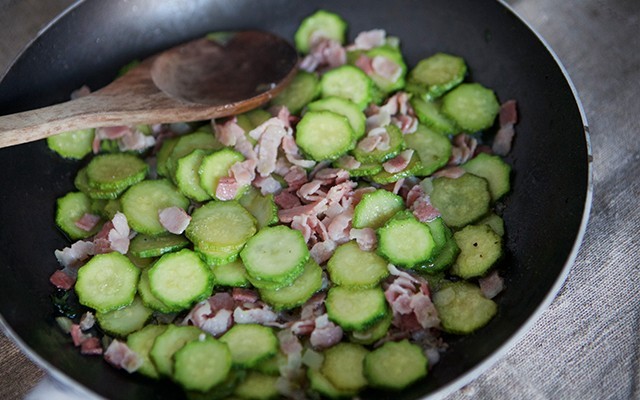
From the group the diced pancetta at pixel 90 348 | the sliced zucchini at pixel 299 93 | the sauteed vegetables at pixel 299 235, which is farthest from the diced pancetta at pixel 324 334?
the sliced zucchini at pixel 299 93

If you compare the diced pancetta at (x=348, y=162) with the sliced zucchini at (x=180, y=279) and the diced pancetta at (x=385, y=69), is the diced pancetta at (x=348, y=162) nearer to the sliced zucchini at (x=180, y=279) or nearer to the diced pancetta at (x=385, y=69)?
the diced pancetta at (x=385, y=69)

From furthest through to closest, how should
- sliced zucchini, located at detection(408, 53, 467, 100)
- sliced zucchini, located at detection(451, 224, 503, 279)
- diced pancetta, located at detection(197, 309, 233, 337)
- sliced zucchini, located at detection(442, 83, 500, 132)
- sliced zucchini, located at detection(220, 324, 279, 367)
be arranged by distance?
1. sliced zucchini, located at detection(408, 53, 467, 100)
2. sliced zucchini, located at detection(442, 83, 500, 132)
3. sliced zucchini, located at detection(451, 224, 503, 279)
4. diced pancetta, located at detection(197, 309, 233, 337)
5. sliced zucchini, located at detection(220, 324, 279, 367)

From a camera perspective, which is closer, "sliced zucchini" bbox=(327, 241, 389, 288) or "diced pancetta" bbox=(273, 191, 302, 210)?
"sliced zucchini" bbox=(327, 241, 389, 288)

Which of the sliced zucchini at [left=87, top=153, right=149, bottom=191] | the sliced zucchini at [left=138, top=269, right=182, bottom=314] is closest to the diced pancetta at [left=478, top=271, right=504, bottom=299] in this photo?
the sliced zucchini at [left=138, top=269, right=182, bottom=314]

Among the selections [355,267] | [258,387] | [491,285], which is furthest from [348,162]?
[258,387]

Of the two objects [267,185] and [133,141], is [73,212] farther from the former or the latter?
[267,185]

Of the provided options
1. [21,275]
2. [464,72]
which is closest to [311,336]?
[21,275]

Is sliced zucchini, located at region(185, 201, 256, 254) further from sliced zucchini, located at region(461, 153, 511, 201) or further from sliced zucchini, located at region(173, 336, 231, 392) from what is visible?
sliced zucchini, located at region(461, 153, 511, 201)
